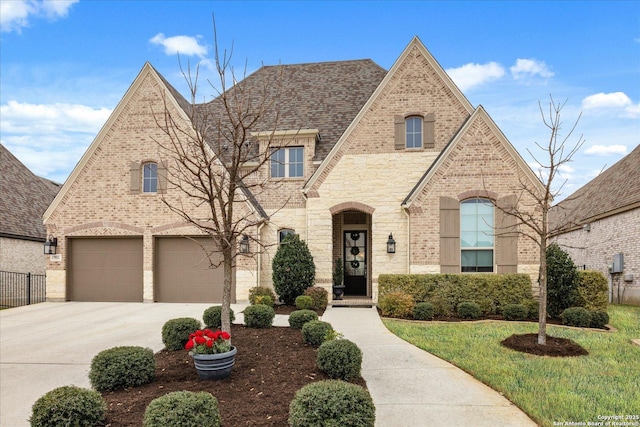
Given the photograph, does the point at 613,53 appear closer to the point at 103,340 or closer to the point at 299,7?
the point at 299,7

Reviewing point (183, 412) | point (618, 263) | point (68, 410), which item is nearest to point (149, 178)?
point (68, 410)

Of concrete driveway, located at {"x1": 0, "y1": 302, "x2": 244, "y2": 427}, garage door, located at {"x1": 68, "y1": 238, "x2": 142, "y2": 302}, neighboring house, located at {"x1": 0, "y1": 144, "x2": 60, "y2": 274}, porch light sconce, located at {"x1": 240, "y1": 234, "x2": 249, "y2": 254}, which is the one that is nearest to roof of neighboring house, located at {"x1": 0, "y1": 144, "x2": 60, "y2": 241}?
neighboring house, located at {"x1": 0, "y1": 144, "x2": 60, "y2": 274}

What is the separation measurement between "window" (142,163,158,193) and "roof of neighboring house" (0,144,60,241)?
7.47 metres

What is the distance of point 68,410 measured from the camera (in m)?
3.76

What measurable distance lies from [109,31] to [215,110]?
5.64m

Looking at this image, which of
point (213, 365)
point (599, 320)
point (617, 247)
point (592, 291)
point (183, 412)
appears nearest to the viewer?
point (183, 412)

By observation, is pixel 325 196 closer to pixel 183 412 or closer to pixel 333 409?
pixel 333 409

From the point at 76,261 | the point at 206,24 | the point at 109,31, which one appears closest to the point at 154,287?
the point at 76,261

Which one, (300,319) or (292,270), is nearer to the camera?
(300,319)

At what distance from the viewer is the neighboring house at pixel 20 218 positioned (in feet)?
55.2

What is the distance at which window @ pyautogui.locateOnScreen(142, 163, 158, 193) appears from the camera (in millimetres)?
14594

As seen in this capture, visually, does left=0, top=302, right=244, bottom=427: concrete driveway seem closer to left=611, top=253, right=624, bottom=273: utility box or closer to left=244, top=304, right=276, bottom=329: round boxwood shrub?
left=244, top=304, right=276, bottom=329: round boxwood shrub

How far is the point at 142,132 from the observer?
1459cm

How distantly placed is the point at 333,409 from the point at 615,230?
18603 mm
